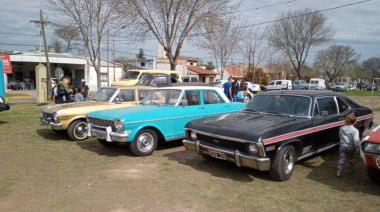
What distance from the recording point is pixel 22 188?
499 centimetres

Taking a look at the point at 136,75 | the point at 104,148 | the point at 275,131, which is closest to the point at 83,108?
the point at 104,148

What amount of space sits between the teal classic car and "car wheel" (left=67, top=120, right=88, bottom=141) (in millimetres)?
1165

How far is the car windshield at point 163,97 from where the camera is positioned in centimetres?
739

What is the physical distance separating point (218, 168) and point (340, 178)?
7.26 ft

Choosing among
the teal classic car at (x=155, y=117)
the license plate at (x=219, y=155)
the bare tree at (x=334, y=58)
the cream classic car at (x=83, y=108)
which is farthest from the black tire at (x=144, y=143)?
the bare tree at (x=334, y=58)

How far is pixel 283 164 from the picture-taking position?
16.6 ft

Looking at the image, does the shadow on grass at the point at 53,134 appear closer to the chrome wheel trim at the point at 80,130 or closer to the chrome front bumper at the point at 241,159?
the chrome wheel trim at the point at 80,130

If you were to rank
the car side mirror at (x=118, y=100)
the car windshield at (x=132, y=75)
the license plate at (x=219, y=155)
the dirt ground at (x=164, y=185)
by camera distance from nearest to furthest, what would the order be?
the dirt ground at (x=164, y=185), the license plate at (x=219, y=155), the car side mirror at (x=118, y=100), the car windshield at (x=132, y=75)

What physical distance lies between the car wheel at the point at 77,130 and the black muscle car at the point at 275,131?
4.02 meters

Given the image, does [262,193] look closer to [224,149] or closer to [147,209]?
[224,149]

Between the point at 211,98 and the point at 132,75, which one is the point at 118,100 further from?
A: the point at 132,75

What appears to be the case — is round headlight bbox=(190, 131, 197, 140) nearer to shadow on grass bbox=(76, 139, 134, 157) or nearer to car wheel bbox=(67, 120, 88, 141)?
shadow on grass bbox=(76, 139, 134, 157)

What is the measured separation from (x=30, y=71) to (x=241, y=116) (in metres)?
42.6

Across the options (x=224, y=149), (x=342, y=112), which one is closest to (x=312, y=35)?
(x=342, y=112)
